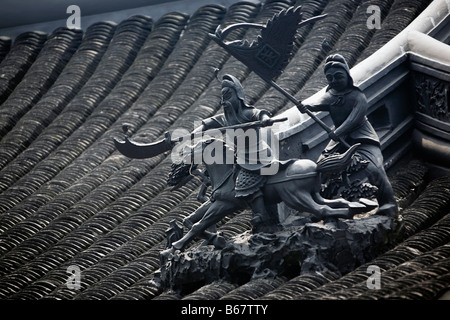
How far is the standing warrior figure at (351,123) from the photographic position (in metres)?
18.1

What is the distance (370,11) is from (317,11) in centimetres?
115

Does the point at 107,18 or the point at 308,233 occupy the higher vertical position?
the point at 107,18

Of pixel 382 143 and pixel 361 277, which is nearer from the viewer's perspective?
pixel 361 277

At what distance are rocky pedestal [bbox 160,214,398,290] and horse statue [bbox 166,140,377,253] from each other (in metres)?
0.16

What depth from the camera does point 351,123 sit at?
59.5ft

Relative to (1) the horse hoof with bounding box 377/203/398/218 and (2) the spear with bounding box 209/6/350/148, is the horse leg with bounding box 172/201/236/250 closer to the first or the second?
(2) the spear with bounding box 209/6/350/148

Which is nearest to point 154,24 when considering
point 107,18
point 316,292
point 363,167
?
point 107,18

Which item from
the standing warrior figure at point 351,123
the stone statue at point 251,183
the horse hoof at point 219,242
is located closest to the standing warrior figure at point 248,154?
the stone statue at point 251,183

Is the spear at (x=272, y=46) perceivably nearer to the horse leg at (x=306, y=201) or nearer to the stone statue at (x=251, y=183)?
the stone statue at (x=251, y=183)

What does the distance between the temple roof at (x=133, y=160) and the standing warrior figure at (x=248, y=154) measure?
951 millimetres

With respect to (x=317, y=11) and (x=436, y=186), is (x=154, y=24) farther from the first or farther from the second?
(x=436, y=186)

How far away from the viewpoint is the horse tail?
57.9ft

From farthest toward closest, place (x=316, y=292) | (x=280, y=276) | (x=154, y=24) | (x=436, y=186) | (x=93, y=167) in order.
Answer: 1. (x=154, y=24)
2. (x=93, y=167)
3. (x=436, y=186)
4. (x=280, y=276)
5. (x=316, y=292)

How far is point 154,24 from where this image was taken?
2669cm
